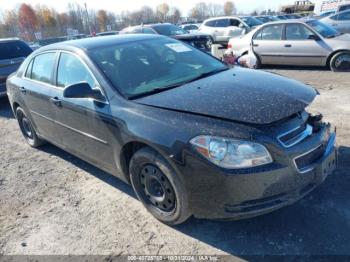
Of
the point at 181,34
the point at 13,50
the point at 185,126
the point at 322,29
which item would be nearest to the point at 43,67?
the point at 185,126

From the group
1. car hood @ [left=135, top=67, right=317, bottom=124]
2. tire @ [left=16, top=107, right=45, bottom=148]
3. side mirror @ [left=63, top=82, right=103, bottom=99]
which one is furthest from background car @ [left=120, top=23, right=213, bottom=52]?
side mirror @ [left=63, top=82, right=103, bottom=99]

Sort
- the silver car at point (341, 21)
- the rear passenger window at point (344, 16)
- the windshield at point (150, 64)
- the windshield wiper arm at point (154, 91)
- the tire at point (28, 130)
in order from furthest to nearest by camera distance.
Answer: the rear passenger window at point (344, 16) → the silver car at point (341, 21) → the tire at point (28, 130) → the windshield at point (150, 64) → the windshield wiper arm at point (154, 91)

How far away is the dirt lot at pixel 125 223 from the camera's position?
278cm

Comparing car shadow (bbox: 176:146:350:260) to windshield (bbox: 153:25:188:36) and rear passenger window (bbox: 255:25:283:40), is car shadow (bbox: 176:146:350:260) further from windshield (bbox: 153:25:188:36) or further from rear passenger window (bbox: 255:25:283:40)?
windshield (bbox: 153:25:188:36)

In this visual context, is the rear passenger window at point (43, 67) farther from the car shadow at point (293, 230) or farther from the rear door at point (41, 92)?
the car shadow at point (293, 230)

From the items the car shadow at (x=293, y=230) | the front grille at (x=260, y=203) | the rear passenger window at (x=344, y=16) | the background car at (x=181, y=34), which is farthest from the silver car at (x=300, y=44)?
the front grille at (x=260, y=203)

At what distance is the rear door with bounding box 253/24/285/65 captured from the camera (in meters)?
9.62

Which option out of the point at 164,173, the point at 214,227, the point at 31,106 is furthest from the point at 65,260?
the point at 31,106

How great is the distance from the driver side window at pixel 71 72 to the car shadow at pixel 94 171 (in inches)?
47.7

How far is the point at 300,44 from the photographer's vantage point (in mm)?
9117

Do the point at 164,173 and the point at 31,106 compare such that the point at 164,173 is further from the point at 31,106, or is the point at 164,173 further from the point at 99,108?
the point at 31,106

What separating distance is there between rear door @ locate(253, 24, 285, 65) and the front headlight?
312 inches

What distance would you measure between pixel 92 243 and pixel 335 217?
222cm

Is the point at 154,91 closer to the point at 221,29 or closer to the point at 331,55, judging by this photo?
the point at 331,55
